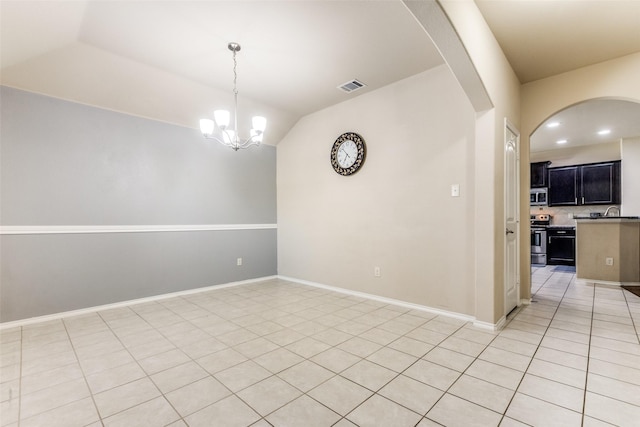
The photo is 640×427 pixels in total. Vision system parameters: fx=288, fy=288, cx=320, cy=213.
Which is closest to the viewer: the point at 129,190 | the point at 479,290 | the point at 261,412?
the point at 261,412

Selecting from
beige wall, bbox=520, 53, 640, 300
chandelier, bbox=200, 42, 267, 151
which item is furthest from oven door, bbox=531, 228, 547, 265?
chandelier, bbox=200, 42, 267, 151

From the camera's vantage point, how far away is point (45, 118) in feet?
10.4

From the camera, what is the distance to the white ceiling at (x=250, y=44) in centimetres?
230

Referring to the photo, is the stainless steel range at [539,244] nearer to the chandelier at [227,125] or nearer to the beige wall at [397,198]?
the beige wall at [397,198]

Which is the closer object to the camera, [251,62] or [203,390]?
[203,390]

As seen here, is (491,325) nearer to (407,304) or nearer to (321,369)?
(407,304)

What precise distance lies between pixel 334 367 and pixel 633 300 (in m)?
4.30

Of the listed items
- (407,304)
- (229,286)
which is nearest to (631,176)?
(407,304)

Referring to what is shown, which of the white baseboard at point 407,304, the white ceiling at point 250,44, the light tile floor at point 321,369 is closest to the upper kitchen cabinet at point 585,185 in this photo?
the light tile floor at point 321,369

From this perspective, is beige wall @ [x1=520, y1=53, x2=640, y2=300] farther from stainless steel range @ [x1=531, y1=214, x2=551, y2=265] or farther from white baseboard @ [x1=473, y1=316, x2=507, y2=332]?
stainless steel range @ [x1=531, y1=214, x2=551, y2=265]

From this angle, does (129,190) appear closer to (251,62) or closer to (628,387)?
(251,62)

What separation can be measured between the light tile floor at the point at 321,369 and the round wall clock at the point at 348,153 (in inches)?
75.1

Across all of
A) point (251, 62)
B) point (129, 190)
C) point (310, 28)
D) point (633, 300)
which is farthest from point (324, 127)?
point (633, 300)

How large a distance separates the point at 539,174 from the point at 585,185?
875mm
